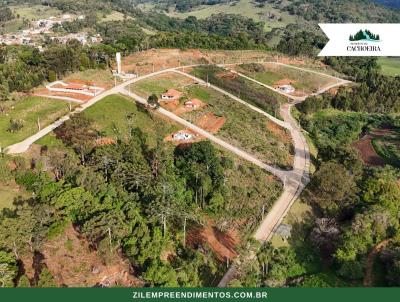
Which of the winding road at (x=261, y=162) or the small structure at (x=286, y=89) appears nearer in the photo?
the winding road at (x=261, y=162)

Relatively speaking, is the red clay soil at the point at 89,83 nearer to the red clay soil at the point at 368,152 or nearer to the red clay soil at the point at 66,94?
the red clay soil at the point at 66,94

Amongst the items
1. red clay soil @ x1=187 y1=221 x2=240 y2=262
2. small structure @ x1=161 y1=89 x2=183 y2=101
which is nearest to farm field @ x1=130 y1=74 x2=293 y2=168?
small structure @ x1=161 y1=89 x2=183 y2=101

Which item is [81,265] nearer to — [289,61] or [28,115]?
[28,115]

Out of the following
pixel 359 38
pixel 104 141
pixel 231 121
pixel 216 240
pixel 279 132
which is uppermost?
pixel 359 38

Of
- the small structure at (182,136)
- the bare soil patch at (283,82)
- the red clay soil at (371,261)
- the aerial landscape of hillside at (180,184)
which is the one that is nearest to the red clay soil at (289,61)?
the bare soil patch at (283,82)

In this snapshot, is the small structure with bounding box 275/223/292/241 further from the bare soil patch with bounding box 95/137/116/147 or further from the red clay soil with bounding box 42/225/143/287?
the bare soil patch with bounding box 95/137/116/147

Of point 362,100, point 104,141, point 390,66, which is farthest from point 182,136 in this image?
point 390,66
